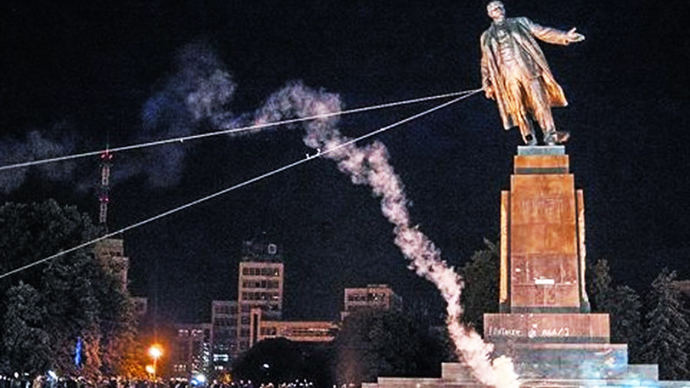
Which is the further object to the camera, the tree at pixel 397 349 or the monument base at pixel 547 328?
the tree at pixel 397 349

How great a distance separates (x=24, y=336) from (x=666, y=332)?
29657 millimetres

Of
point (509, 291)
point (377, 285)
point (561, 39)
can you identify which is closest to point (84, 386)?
point (509, 291)

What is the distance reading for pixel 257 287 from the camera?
170 metres

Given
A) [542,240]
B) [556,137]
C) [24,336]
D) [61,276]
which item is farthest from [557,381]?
[61,276]

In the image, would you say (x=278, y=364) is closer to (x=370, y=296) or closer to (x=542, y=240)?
(x=370, y=296)

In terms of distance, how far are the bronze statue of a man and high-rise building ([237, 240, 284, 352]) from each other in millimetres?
142640

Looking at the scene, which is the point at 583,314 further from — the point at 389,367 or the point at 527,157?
the point at 389,367

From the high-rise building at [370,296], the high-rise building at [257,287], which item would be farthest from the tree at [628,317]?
the high-rise building at [257,287]

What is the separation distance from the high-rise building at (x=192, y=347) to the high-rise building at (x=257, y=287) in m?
7.07

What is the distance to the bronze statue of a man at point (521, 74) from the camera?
23859mm

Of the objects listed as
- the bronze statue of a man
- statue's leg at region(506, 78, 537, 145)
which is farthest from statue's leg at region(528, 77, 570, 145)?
statue's leg at region(506, 78, 537, 145)

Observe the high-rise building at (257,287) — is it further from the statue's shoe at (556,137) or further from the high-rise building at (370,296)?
the statue's shoe at (556,137)

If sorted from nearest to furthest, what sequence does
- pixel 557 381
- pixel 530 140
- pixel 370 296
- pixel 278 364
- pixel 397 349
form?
pixel 557 381 → pixel 530 140 → pixel 397 349 → pixel 278 364 → pixel 370 296

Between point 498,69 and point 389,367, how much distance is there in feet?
108
